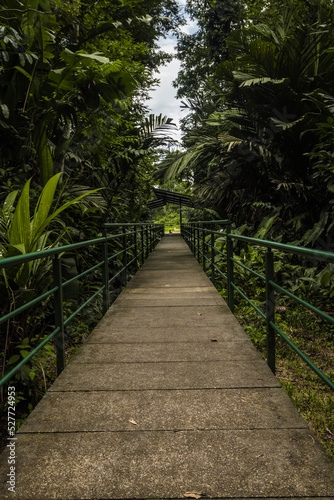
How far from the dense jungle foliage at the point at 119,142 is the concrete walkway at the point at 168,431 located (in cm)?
91

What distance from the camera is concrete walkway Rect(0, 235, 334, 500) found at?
152 centimetres

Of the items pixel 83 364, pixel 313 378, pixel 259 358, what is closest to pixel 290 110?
pixel 313 378

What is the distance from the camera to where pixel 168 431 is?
191cm

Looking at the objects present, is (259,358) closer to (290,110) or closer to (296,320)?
(296,320)

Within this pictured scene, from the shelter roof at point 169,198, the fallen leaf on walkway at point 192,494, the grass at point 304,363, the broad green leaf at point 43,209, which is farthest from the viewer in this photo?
the shelter roof at point 169,198

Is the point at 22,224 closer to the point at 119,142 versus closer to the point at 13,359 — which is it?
the point at 13,359

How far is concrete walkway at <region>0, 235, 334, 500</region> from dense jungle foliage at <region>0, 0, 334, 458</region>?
2.99 ft

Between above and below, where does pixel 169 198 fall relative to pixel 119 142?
below

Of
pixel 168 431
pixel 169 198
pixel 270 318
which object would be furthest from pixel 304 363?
pixel 169 198

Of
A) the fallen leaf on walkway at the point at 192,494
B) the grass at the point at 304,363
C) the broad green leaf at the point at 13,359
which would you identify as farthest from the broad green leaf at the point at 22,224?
the grass at the point at 304,363

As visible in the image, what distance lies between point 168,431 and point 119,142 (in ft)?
18.8

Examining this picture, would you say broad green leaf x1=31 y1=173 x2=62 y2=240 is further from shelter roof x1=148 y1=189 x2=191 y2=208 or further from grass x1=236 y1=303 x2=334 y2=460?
shelter roof x1=148 y1=189 x2=191 y2=208

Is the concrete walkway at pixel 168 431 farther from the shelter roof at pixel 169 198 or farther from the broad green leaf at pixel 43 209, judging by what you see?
the shelter roof at pixel 169 198

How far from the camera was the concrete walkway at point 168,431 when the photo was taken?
1.52m
